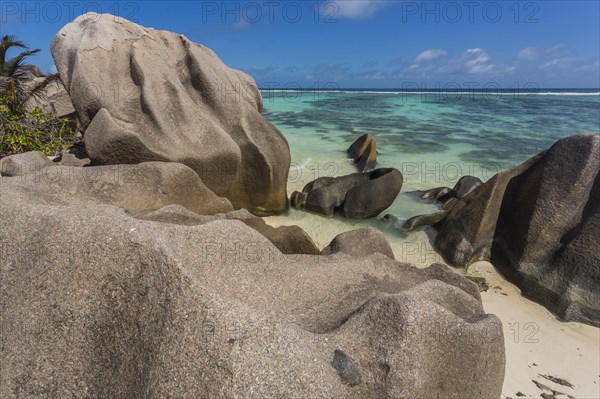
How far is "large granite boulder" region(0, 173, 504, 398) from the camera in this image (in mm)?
1749

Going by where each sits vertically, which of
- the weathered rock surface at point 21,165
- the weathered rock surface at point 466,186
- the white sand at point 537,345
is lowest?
the white sand at point 537,345

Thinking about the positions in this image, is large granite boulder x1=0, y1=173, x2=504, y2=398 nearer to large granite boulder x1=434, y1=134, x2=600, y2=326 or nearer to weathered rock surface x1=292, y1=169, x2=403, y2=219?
large granite boulder x1=434, y1=134, x2=600, y2=326

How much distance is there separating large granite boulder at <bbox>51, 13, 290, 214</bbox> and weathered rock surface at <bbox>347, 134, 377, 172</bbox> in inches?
201

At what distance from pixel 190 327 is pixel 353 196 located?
5.56 meters

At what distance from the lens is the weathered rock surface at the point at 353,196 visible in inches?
278

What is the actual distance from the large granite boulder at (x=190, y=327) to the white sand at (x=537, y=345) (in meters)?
1.50

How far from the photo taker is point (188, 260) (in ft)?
7.73

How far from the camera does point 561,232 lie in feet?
15.4

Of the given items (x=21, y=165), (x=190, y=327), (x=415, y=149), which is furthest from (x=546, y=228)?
(x=415, y=149)

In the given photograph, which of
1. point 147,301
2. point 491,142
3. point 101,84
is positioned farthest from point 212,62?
point 491,142

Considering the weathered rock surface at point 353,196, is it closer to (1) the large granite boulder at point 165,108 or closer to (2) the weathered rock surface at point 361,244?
(1) the large granite boulder at point 165,108

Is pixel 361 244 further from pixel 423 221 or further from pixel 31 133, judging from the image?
pixel 31 133

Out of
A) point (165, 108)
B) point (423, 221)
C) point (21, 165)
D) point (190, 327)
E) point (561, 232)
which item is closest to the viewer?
point (190, 327)

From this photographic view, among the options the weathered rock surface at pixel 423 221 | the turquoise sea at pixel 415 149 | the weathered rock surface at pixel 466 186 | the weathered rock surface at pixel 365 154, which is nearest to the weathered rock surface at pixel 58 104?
the turquoise sea at pixel 415 149
